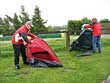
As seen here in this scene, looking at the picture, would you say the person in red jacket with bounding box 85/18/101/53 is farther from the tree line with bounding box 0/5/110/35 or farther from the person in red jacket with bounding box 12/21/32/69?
the tree line with bounding box 0/5/110/35

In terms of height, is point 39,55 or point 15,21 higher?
point 15,21

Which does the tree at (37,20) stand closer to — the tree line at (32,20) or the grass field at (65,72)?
the tree line at (32,20)

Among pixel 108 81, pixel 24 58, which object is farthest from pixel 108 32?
pixel 108 81

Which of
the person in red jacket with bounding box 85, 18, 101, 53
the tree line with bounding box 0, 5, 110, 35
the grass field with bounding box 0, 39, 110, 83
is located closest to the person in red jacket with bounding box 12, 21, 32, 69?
the grass field with bounding box 0, 39, 110, 83

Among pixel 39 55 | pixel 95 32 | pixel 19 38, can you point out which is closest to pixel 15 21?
pixel 95 32

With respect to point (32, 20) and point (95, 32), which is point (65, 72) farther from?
point (32, 20)

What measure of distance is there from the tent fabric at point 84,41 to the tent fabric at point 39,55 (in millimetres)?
4552

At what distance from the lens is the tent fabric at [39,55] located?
11820mm

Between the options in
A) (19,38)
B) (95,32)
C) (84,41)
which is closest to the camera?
(19,38)

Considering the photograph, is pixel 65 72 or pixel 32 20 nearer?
pixel 65 72

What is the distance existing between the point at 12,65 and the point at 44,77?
10.2 feet

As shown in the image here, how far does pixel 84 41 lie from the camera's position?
16.4 meters

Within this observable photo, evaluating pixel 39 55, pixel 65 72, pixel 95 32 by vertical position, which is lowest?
pixel 65 72

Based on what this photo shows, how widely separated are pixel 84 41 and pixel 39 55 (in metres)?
4.80
